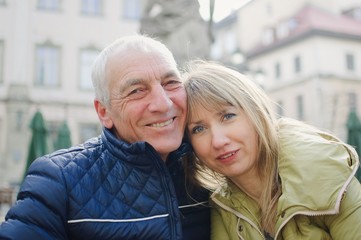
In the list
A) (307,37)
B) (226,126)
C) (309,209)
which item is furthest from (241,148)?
(307,37)

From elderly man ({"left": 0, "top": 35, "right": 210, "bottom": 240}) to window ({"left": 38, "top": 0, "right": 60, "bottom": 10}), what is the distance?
26633mm

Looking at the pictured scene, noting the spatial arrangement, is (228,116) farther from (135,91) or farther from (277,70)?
(277,70)

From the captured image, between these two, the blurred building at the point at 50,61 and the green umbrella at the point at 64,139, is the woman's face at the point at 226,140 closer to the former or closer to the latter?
the green umbrella at the point at 64,139

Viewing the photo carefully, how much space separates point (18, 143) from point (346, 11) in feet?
99.9

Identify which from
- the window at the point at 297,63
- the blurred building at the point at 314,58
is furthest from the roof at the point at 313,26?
the window at the point at 297,63

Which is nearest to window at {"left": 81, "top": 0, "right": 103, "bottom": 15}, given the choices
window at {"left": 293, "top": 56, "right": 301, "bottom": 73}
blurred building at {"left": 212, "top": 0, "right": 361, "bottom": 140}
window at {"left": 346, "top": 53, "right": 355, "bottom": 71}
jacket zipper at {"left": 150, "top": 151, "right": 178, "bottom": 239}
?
blurred building at {"left": 212, "top": 0, "right": 361, "bottom": 140}

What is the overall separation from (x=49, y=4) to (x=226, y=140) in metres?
27.1

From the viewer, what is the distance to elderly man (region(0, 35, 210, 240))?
225 cm

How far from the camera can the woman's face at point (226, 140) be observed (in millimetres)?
2615

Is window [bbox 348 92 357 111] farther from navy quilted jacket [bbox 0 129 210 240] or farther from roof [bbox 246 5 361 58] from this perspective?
navy quilted jacket [bbox 0 129 210 240]

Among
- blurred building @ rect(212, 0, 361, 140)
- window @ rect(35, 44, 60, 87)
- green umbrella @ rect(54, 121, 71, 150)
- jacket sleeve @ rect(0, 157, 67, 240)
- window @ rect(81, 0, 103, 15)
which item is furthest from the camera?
blurred building @ rect(212, 0, 361, 140)

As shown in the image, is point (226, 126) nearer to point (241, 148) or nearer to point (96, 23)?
point (241, 148)

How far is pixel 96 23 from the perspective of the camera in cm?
2858

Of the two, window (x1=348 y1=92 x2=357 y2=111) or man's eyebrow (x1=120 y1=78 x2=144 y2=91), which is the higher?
man's eyebrow (x1=120 y1=78 x2=144 y2=91)
